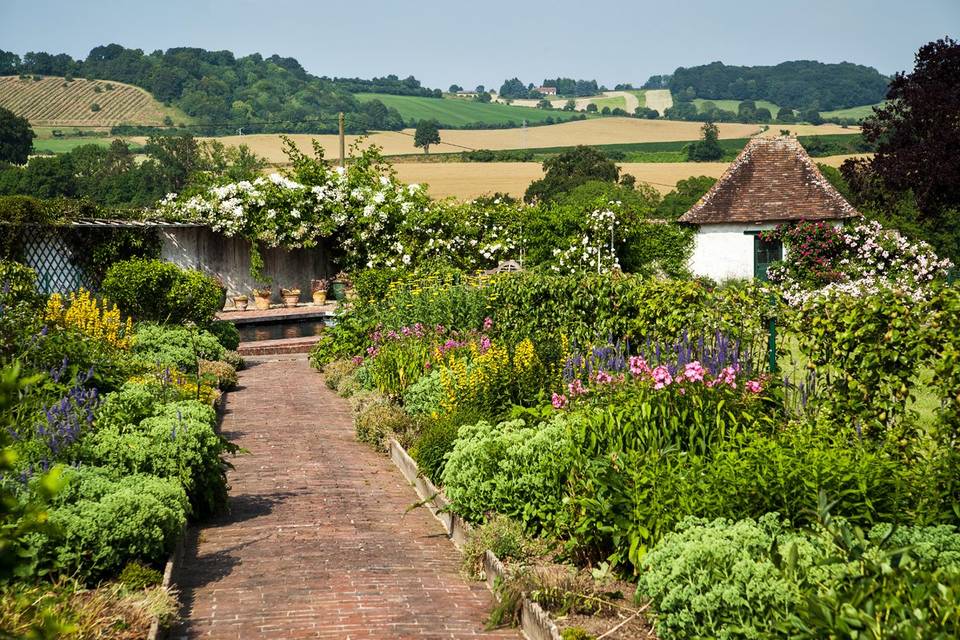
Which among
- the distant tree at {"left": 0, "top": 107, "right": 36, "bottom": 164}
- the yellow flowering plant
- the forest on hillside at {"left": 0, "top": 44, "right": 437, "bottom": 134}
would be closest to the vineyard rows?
the forest on hillside at {"left": 0, "top": 44, "right": 437, "bottom": 134}

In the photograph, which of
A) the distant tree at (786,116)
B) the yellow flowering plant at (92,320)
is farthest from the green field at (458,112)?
the yellow flowering plant at (92,320)

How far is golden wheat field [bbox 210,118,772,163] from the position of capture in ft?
313

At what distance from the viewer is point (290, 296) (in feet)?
102

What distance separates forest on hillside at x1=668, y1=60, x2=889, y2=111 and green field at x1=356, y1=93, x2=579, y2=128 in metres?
31.4

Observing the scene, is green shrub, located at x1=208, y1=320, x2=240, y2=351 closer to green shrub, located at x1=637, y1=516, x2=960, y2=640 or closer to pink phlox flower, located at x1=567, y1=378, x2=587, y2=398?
pink phlox flower, located at x1=567, y1=378, x2=587, y2=398

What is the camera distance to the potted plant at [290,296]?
3114 centimetres

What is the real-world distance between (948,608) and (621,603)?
2655mm

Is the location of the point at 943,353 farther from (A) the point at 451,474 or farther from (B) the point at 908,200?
(B) the point at 908,200

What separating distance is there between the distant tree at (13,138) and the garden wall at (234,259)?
178 ft

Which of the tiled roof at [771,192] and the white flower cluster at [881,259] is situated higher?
the tiled roof at [771,192]

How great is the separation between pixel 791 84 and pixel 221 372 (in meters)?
158

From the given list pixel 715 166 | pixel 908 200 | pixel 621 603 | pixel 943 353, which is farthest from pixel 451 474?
pixel 715 166

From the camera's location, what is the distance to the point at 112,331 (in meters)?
13.8

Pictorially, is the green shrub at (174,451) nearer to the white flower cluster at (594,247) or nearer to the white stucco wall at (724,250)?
the white flower cluster at (594,247)
